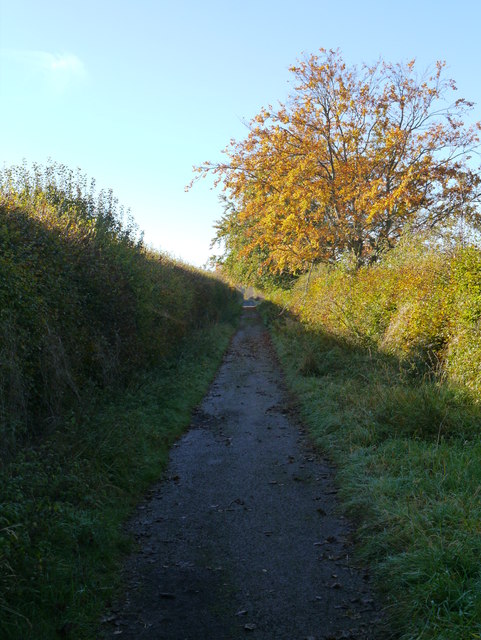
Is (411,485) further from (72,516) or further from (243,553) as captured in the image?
(72,516)

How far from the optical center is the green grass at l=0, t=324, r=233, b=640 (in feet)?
12.8

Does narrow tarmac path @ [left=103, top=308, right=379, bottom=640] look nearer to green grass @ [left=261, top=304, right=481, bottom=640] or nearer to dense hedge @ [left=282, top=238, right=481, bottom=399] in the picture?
green grass @ [left=261, top=304, right=481, bottom=640]

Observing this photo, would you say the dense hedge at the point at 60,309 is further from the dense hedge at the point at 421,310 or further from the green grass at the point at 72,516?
the dense hedge at the point at 421,310

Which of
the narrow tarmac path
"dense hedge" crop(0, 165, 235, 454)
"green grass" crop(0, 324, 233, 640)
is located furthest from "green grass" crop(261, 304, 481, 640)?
"dense hedge" crop(0, 165, 235, 454)

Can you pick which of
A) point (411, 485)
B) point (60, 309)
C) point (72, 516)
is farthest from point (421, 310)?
point (72, 516)

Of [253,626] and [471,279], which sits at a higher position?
[471,279]

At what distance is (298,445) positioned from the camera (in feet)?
29.1

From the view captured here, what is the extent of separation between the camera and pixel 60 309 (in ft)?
25.4

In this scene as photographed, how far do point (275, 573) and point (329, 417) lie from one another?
4.81 metres

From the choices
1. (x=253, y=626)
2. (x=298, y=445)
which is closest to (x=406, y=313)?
(x=298, y=445)

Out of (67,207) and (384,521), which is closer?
(384,521)

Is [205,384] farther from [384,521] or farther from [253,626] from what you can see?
[253,626]

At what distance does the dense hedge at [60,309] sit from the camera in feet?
20.4

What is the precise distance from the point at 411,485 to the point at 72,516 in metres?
3.68
